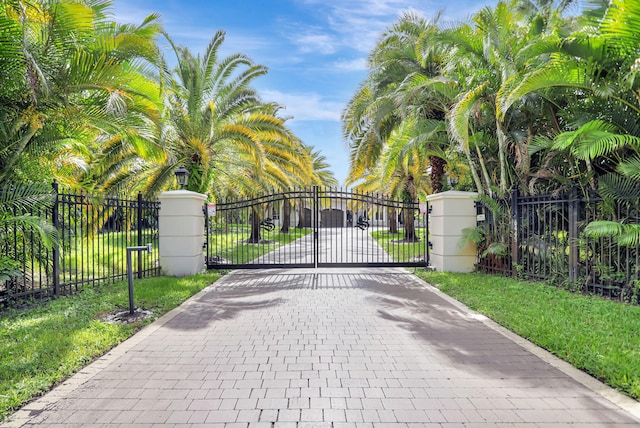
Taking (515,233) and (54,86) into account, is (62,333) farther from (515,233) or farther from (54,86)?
(515,233)

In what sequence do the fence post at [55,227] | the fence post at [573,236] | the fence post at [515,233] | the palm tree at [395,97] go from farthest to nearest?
the palm tree at [395,97] < the fence post at [515,233] < the fence post at [573,236] < the fence post at [55,227]

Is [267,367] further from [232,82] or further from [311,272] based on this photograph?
[232,82]

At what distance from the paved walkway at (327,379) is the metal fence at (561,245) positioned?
291 cm

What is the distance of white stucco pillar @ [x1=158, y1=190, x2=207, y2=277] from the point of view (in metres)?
10.4

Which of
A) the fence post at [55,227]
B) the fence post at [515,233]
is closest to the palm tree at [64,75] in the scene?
the fence post at [55,227]

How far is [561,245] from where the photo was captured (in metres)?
8.25

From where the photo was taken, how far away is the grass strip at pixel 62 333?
4012 mm

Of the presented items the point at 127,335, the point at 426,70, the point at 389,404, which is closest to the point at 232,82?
the point at 426,70

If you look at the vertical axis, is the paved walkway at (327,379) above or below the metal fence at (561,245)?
below

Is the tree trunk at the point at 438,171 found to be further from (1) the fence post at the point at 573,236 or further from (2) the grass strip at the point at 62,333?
(2) the grass strip at the point at 62,333

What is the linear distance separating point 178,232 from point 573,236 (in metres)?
9.29

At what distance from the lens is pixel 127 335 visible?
5535 mm

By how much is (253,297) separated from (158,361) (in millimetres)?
3524

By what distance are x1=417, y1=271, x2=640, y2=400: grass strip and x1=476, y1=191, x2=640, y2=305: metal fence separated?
1.28 ft
